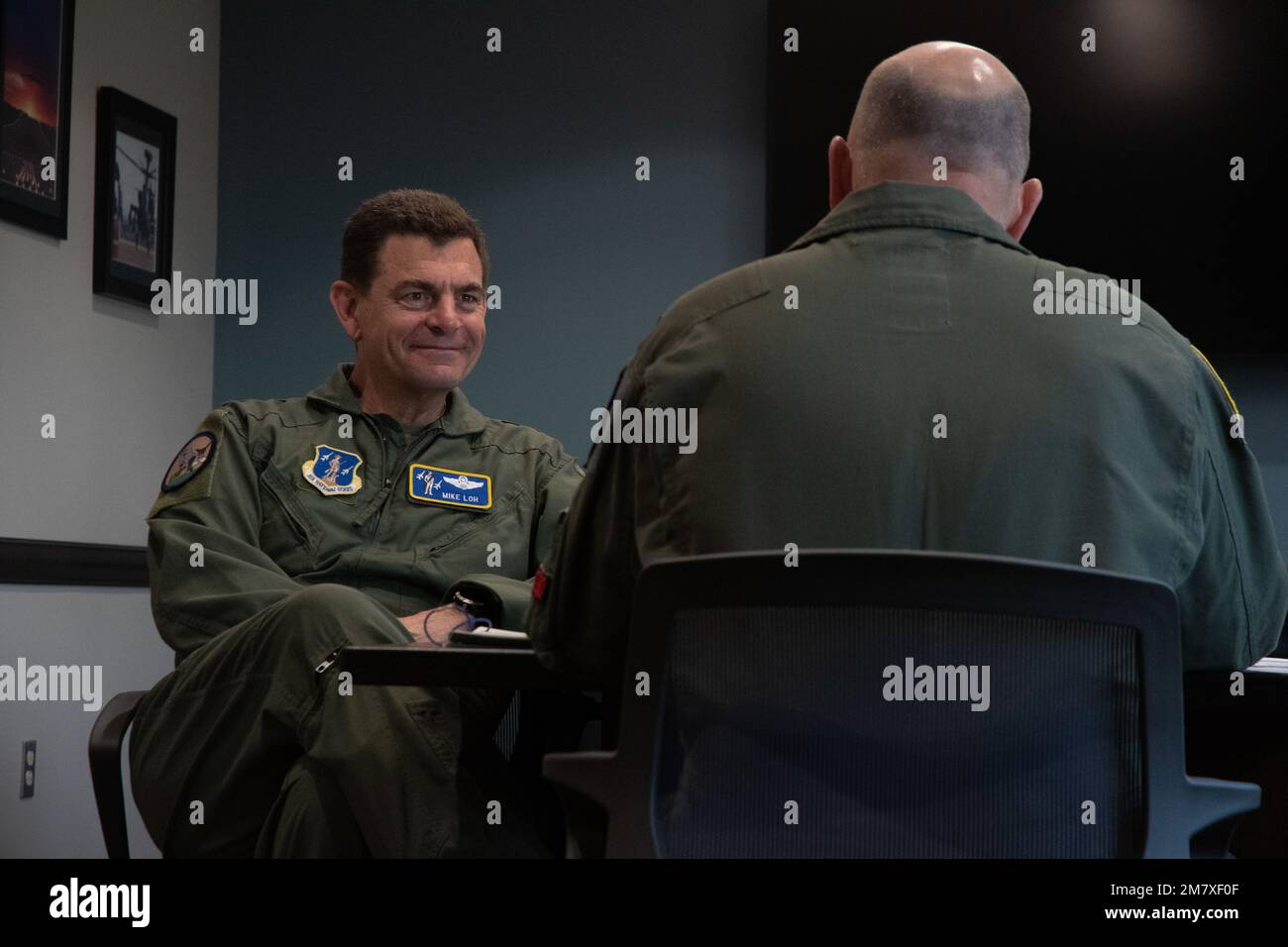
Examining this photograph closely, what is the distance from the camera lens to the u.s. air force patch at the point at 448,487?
2443 mm

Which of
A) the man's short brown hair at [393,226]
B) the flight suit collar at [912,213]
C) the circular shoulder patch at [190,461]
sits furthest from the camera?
the man's short brown hair at [393,226]

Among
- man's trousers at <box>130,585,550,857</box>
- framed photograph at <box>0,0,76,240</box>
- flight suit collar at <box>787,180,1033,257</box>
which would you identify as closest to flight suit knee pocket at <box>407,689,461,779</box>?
man's trousers at <box>130,585,550,857</box>

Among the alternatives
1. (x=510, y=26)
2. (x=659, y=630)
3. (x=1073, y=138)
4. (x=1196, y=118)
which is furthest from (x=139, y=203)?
(x=659, y=630)

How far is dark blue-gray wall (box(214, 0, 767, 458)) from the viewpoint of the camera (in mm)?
4070

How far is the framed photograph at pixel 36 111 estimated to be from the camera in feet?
11.2

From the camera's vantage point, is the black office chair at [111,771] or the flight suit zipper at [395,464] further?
the flight suit zipper at [395,464]

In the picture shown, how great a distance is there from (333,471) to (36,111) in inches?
66.4

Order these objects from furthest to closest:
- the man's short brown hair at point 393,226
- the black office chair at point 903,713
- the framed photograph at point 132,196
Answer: the framed photograph at point 132,196, the man's short brown hair at point 393,226, the black office chair at point 903,713

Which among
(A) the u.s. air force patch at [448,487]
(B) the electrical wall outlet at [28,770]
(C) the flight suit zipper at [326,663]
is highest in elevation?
(A) the u.s. air force patch at [448,487]

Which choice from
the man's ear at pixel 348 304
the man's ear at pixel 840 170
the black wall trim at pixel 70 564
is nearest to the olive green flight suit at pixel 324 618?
the man's ear at pixel 348 304

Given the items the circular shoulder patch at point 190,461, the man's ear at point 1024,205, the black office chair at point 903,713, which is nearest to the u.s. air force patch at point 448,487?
the circular shoulder patch at point 190,461

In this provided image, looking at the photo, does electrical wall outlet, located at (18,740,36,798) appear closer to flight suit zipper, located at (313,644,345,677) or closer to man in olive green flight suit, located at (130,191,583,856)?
man in olive green flight suit, located at (130,191,583,856)

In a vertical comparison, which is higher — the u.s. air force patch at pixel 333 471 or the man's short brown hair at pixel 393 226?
the man's short brown hair at pixel 393 226

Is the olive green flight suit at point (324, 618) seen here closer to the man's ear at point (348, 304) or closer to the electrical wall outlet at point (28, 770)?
the man's ear at point (348, 304)
